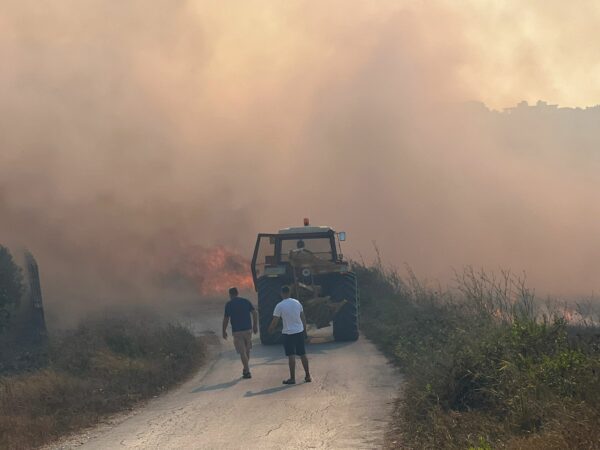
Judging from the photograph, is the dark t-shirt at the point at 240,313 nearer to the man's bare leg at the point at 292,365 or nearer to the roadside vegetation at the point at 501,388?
the man's bare leg at the point at 292,365

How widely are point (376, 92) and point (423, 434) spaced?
4132cm

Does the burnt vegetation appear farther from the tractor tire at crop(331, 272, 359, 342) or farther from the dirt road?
the tractor tire at crop(331, 272, 359, 342)

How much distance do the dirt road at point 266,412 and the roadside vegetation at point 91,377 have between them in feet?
1.80

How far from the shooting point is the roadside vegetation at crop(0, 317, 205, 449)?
1230 cm

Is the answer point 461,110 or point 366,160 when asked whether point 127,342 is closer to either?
point 366,160

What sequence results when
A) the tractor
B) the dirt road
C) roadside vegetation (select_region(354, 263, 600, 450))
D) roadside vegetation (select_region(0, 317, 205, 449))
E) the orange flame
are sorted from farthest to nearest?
1. the orange flame
2. the tractor
3. roadside vegetation (select_region(0, 317, 205, 449))
4. the dirt road
5. roadside vegetation (select_region(354, 263, 600, 450))

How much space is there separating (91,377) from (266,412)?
5.04 metres

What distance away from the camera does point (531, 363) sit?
10297 mm

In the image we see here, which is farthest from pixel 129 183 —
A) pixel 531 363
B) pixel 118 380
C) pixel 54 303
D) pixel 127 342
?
pixel 531 363

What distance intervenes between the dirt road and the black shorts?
1.98ft

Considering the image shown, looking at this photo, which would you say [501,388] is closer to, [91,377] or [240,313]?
[240,313]

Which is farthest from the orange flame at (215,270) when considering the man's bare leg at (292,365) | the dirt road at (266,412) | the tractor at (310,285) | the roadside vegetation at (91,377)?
the man's bare leg at (292,365)

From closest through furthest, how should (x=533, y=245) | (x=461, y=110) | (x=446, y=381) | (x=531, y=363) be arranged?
(x=531, y=363) → (x=446, y=381) → (x=533, y=245) → (x=461, y=110)

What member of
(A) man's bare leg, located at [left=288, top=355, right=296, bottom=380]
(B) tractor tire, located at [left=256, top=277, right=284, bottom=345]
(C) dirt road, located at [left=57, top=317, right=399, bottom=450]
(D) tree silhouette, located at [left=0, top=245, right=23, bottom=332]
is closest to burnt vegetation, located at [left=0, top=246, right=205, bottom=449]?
(D) tree silhouette, located at [left=0, top=245, right=23, bottom=332]
